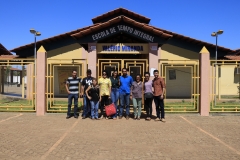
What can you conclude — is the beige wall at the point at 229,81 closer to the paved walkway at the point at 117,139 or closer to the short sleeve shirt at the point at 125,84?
the paved walkway at the point at 117,139

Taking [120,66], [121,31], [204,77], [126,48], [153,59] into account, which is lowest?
[204,77]

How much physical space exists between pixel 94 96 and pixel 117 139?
9.36 feet

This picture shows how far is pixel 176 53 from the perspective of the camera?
1636cm

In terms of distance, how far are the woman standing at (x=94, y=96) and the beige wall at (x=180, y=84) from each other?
9.62 m

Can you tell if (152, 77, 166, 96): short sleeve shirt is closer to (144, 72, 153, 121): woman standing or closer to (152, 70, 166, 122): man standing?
(152, 70, 166, 122): man standing

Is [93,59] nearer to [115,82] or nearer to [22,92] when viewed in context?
[115,82]

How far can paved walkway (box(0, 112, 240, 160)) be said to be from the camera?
16.1ft

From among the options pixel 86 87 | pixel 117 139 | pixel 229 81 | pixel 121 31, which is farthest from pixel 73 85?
pixel 229 81

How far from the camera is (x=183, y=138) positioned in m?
6.23

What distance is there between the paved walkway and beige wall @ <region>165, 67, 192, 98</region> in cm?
849

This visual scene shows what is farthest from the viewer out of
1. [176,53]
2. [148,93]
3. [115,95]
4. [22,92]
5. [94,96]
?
[176,53]

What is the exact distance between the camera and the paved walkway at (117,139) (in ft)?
16.1

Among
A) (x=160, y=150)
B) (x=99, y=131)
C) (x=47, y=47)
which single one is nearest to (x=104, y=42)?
(x=99, y=131)

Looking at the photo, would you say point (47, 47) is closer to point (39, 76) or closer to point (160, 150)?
point (39, 76)
